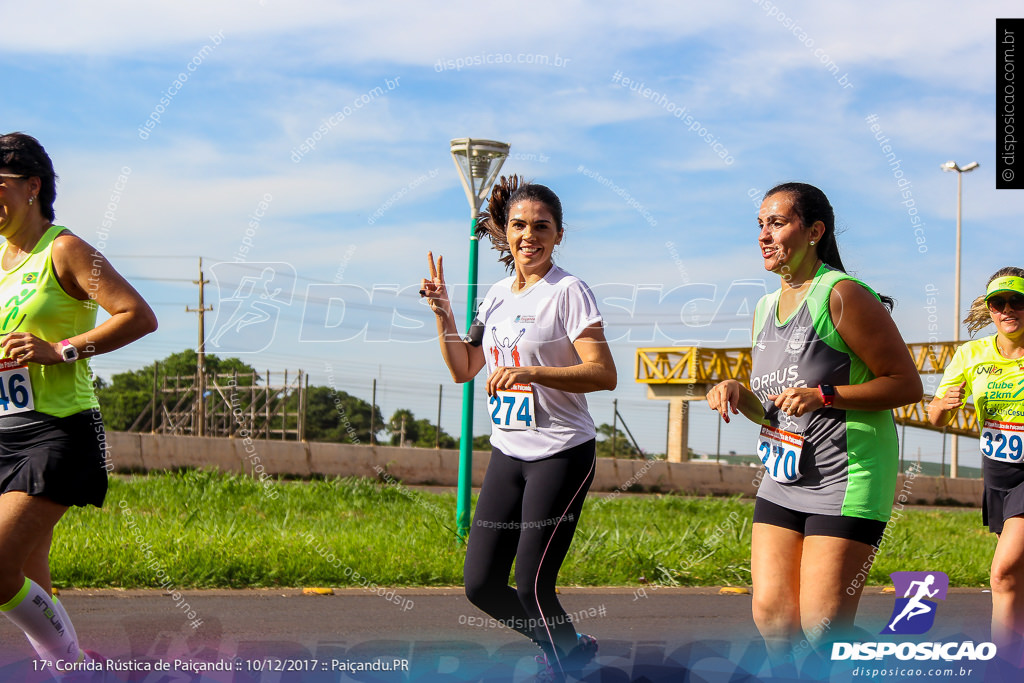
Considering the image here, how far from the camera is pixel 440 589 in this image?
25.5 ft

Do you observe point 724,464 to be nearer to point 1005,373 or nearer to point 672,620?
point 672,620

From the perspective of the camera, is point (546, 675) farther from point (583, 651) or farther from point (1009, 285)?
point (1009, 285)

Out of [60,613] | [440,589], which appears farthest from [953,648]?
[60,613]

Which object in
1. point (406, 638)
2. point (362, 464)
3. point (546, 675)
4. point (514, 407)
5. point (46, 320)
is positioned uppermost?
point (46, 320)

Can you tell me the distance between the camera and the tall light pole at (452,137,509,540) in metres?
8.74

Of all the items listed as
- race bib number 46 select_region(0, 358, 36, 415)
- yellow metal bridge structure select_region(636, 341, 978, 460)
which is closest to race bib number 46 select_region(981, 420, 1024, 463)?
race bib number 46 select_region(0, 358, 36, 415)

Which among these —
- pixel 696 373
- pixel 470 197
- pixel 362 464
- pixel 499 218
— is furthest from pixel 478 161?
pixel 696 373

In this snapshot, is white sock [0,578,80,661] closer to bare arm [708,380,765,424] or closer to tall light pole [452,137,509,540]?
bare arm [708,380,765,424]

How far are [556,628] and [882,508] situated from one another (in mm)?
1340

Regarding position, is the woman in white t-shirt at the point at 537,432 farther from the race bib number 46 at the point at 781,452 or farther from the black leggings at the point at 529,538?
the race bib number 46 at the point at 781,452

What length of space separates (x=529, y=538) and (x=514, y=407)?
0.52 metres

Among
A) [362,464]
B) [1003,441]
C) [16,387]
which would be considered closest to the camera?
[16,387]

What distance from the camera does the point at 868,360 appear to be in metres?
3.68

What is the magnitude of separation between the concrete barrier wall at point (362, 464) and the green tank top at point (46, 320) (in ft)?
36.0
